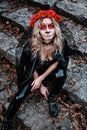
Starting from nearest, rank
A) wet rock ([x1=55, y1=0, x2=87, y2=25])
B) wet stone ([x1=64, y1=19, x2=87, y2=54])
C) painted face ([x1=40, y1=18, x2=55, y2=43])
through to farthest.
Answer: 1. painted face ([x1=40, y1=18, x2=55, y2=43])
2. wet stone ([x1=64, y1=19, x2=87, y2=54])
3. wet rock ([x1=55, y1=0, x2=87, y2=25])

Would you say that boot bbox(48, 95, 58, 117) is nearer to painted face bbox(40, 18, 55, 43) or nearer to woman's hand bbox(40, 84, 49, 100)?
woman's hand bbox(40, 84, 49, 100)

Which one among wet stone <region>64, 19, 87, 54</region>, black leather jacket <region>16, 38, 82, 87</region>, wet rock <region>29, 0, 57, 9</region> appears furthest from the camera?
wet rock <region>29, 0, 57, 9</region>

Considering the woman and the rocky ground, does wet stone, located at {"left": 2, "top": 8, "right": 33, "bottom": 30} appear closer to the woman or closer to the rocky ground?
the rocky ground

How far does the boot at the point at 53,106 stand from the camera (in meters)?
3.91

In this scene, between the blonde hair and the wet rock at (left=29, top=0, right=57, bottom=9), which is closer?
the blonde hair

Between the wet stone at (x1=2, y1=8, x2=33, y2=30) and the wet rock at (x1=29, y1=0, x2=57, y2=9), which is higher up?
the wet rock at (x1=29, y1=0, x2=57, y2=9)

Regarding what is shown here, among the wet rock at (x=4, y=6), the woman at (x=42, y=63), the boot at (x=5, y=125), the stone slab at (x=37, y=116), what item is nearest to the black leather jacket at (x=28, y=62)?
the woman at (x=42, y=63)

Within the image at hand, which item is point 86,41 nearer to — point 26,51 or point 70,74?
point 70,74

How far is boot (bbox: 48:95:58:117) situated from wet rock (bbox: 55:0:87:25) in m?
1.89

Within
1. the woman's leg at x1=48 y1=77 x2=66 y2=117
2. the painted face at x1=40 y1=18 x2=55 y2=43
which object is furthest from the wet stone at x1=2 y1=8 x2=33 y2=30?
the woman's leg at x1=48 y1=77 x2=66 y2=117

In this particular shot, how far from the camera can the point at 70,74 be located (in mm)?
4391

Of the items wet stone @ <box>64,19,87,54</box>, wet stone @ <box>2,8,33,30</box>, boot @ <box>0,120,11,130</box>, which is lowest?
boot @ <box>0,120,11,130</box>

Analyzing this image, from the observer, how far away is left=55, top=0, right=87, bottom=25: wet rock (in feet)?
17.0

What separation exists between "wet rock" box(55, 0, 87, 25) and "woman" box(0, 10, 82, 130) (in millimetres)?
1484
